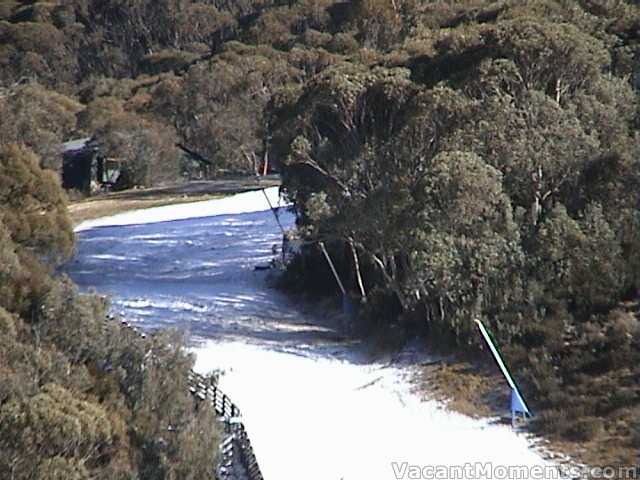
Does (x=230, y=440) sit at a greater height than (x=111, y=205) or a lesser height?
greater

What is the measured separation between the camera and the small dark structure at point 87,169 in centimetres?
3872

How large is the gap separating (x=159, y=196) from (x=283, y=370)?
20714mm

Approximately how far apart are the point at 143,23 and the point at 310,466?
60721 millimetres

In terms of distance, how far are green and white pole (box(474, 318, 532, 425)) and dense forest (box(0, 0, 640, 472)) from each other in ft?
0.70

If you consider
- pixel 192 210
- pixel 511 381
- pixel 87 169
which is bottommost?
pixel 192 210

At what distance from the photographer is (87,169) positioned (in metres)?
38.9

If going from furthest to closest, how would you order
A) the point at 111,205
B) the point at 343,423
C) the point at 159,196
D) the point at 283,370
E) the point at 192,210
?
the point at 159,196 < the point at 111,205 < the point at 192,210 < the point at 283,370 < the point at 343,423

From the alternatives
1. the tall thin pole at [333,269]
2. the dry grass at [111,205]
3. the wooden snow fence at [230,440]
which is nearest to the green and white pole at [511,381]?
the wooden snow fence at [230,440]

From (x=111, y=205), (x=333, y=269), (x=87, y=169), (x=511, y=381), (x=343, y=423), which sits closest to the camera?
(x=343, y=423)

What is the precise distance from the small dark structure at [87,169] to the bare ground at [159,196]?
60.9 inches

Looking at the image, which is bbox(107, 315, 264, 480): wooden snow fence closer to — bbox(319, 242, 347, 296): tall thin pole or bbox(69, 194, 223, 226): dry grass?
bbox(319, 242, 347, 296): tall thin pole

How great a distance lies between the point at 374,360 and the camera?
1584cm

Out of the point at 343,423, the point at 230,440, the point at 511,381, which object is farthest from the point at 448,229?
the point at 230,440

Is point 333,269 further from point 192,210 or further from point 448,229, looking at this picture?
point 192,210
